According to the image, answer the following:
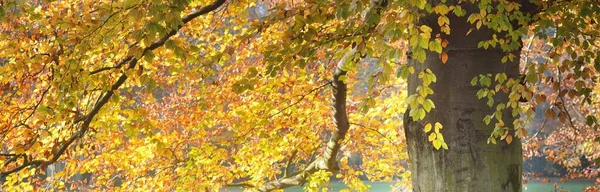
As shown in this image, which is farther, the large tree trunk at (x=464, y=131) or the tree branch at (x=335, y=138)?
the tree branch at (x=335, y=138)

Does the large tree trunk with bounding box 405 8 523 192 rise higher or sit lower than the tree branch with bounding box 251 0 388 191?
lower

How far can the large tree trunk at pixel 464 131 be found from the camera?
4184 millimetres

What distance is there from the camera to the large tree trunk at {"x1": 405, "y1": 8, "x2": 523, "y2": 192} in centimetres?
418

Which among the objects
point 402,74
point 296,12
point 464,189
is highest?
point 296,12

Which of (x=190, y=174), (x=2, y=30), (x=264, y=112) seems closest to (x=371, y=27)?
(x=264, y=112)

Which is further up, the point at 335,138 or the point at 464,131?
the point at 335,138

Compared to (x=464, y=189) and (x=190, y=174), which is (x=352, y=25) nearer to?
(x=464, y=189)

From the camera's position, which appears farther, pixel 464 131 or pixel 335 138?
pixel 335 138

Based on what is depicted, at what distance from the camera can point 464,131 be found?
4.20m

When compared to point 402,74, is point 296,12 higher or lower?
higher

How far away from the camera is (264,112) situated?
327 inches

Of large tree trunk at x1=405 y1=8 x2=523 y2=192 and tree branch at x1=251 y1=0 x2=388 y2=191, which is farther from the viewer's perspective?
tree branch at x1=251 y1=0 x2=388 y2=191

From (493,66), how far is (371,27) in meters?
0.78

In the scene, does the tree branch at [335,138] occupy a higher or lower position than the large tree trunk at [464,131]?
higher
